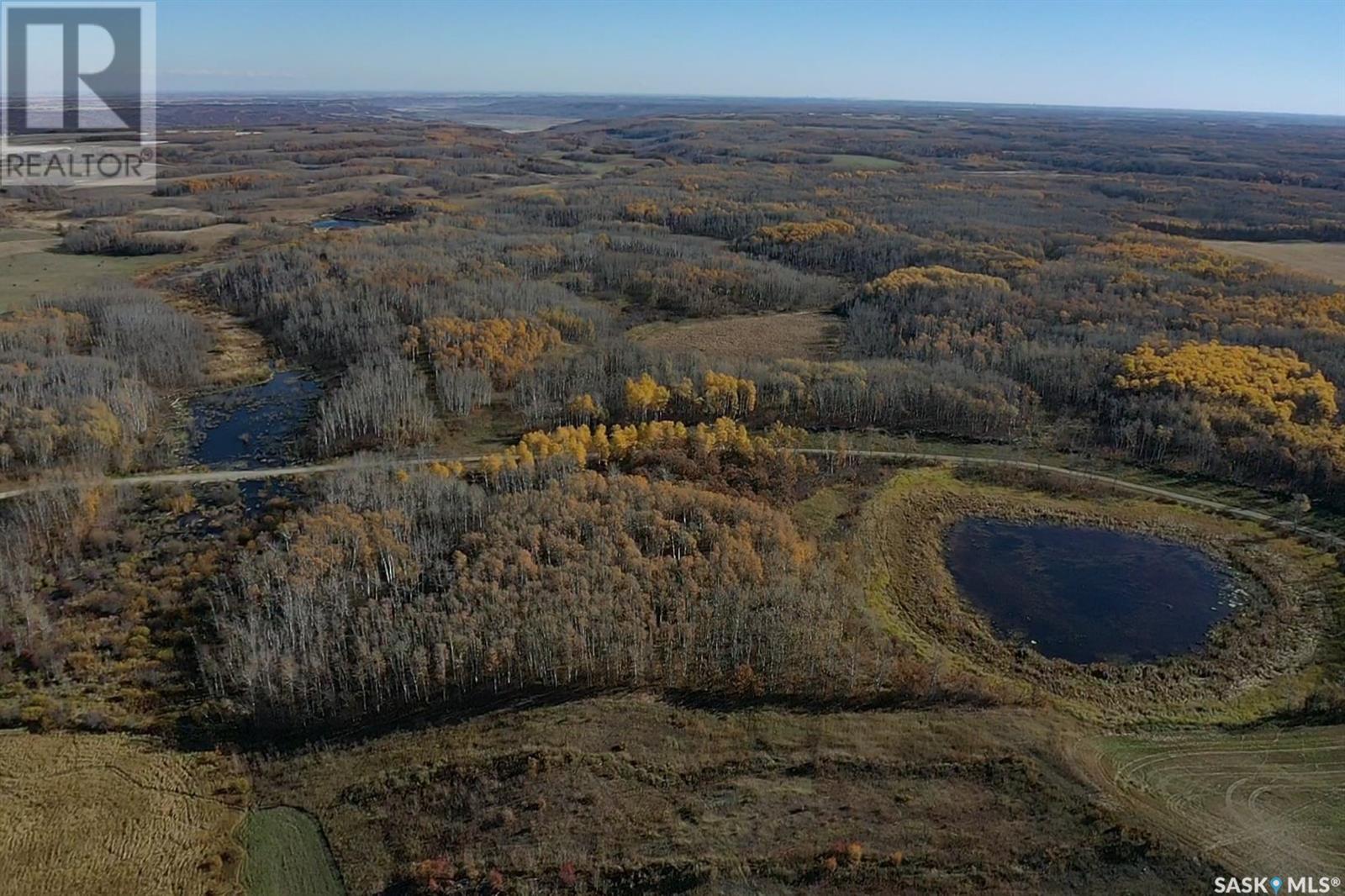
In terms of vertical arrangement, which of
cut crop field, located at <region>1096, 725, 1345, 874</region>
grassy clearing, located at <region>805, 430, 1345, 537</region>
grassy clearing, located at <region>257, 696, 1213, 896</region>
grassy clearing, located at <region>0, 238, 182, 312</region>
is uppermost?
grassy clearing, located at <region>0, 238, 182, 312</region>

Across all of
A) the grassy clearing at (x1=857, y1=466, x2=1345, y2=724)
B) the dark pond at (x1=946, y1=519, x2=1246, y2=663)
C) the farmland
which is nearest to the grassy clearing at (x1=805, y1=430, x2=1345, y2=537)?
the farmland

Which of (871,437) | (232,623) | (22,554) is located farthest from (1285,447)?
(22,554)

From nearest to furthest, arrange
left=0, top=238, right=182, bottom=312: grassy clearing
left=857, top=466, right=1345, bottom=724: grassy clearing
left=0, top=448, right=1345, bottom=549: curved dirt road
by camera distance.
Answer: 1. left=857, top=466, right=1345, bottom=724: grassy clearing
2. left=0, top=448, right=1345, bottom=549: curved dirt road
3. left=0, top=238, right=182, bottom=312: grassy clearing

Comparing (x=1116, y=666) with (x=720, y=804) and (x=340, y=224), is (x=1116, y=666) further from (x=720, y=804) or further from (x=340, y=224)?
(x=340, y=224)

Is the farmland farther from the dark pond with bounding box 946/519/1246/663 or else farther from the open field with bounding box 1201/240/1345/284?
the open field with bounding box 1201/240/1345/284

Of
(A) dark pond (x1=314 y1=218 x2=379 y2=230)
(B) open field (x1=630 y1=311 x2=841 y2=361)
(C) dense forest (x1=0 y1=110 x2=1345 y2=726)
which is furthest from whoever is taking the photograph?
(A) dark pond (x1=314 y1=218 x2=379 y2=230)

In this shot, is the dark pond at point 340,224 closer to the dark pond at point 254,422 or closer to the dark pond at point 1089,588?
the dark pond at point 254,422
